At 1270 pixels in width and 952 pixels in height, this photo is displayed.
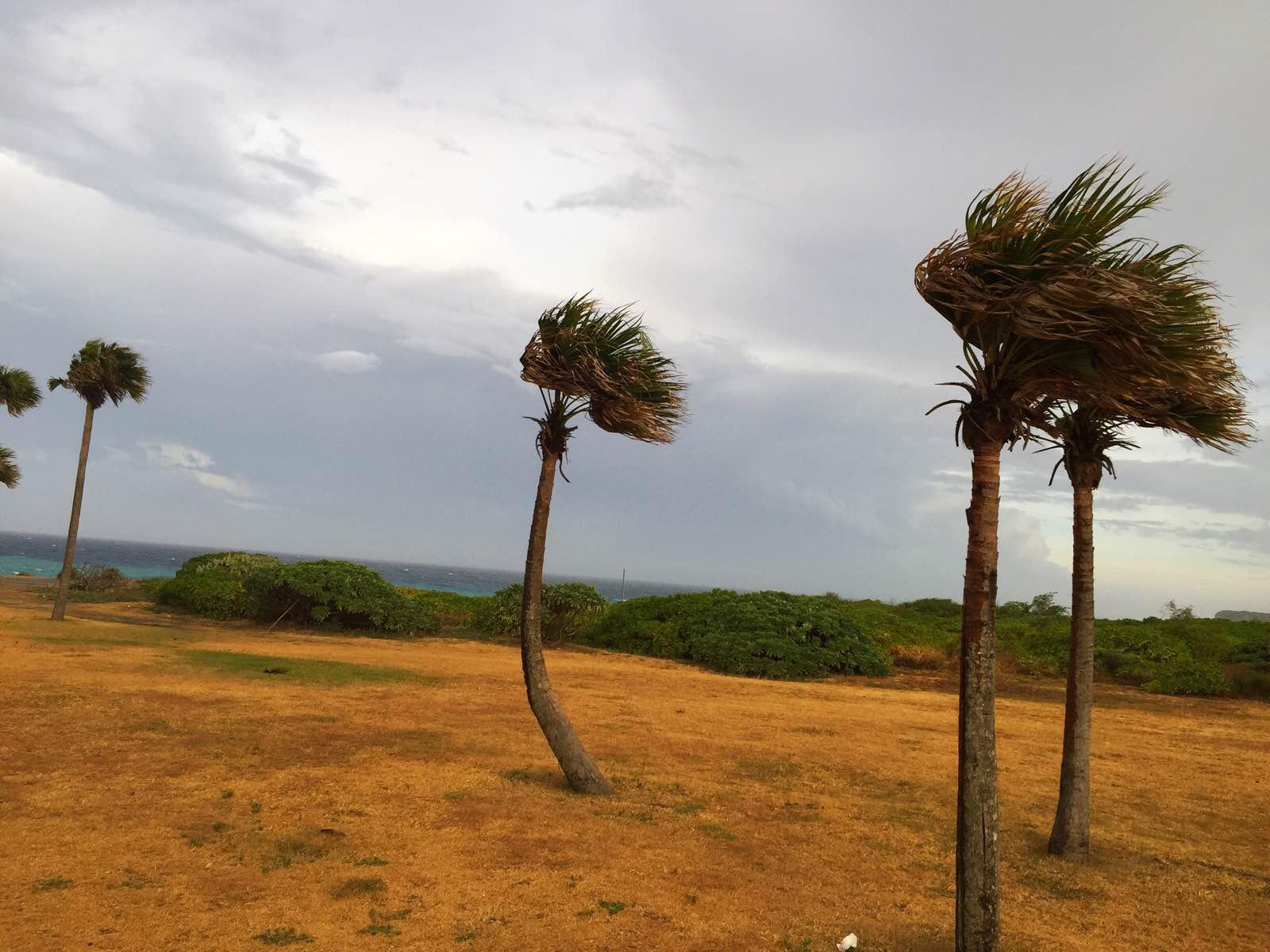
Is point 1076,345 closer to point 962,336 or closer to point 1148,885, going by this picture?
point 962,336

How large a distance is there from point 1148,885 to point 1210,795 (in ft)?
15.2

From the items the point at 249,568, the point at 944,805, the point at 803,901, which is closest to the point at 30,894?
the point at 803,901

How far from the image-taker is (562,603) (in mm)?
28000

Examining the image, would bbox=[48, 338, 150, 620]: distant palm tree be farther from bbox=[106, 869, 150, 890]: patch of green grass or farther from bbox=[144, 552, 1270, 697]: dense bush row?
bbox=[106, 869, 150, 890]: patch of green grass

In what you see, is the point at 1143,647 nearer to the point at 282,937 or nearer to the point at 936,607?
the point at 936,607

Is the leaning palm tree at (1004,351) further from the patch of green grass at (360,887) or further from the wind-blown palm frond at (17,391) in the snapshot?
the wind-blown palm frond at (17,391)

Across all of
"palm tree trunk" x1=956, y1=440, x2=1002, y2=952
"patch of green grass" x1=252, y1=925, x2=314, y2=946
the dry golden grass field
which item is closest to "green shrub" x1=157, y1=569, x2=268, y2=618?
the dry golden grass field

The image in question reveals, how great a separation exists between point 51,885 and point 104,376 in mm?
20171

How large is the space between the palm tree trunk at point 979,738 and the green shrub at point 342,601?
24.1 metres

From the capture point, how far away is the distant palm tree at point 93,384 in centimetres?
2180

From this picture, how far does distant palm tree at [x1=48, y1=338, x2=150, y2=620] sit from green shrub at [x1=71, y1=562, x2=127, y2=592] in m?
15.7

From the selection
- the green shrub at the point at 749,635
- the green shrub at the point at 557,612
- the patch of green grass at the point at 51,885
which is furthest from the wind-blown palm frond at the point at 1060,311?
the green shrub at the point at 557,612

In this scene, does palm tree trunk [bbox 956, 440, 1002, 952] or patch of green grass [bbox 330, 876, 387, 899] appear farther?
patch of green grass [bbox 330, 876, 387, 899]

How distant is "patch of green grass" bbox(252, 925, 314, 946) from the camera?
5.21 metres
